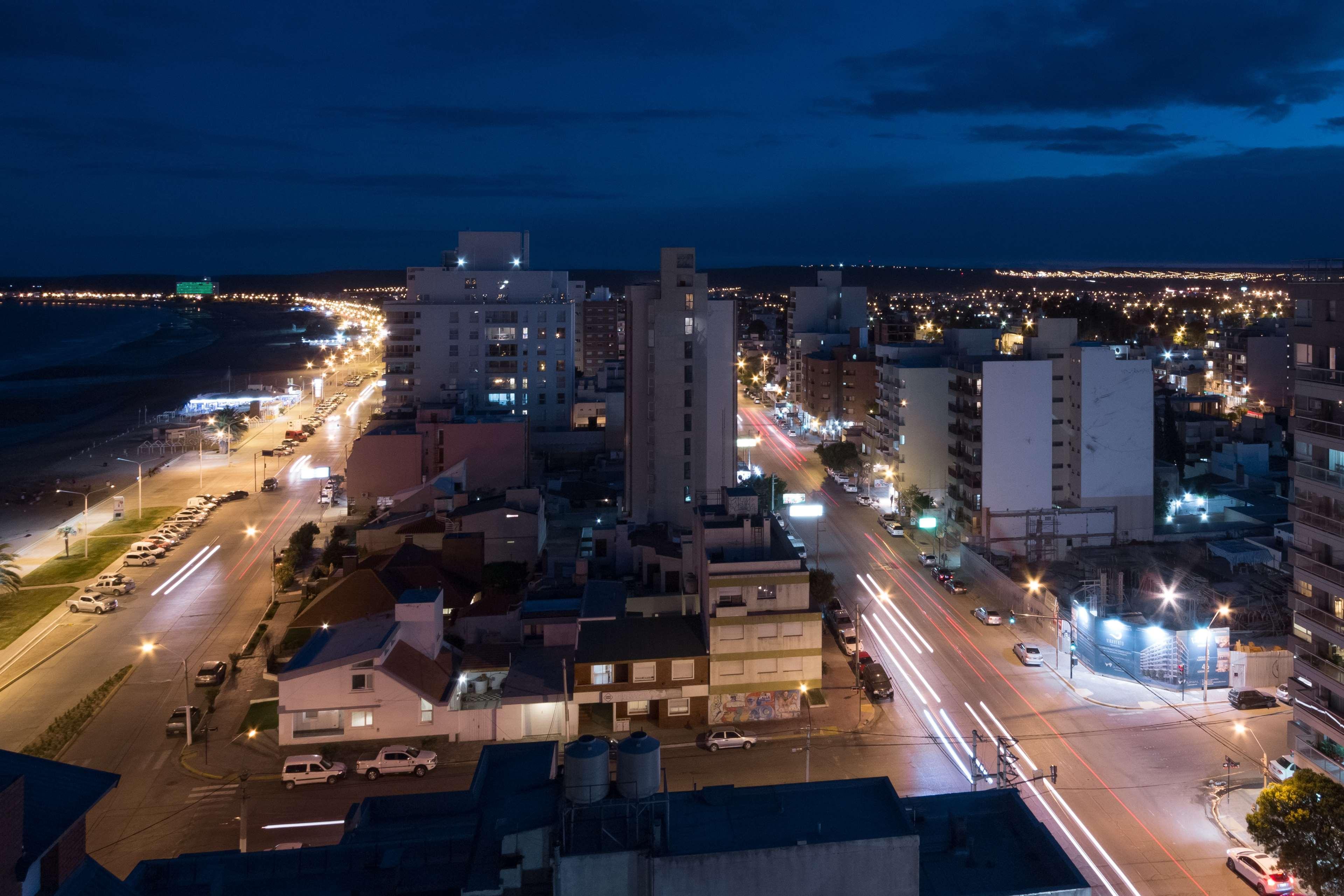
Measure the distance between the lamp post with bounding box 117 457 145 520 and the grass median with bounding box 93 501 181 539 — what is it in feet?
0.47

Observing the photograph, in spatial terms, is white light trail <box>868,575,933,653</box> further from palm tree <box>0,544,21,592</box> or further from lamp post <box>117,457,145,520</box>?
lamp post <box>117,457,145,520</box>

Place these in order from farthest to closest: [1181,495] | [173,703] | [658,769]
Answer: [1181,495], [173,703], [658,769]

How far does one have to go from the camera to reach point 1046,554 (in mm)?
30500

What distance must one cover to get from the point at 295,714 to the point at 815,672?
10.2 meters

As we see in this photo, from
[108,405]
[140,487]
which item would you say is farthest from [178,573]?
[108,405]

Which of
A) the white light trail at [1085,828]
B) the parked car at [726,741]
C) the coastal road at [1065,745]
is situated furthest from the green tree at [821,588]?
the white light trail at [1085,828]

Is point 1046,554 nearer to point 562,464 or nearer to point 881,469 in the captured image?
point 881,469

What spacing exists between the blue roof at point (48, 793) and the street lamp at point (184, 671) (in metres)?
10.5

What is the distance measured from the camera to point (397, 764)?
1711cm

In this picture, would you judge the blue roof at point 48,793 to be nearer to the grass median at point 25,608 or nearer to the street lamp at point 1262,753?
the street lamp at point 1262,753

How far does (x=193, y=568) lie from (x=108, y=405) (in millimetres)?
51021

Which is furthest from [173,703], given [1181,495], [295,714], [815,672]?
[1181,495]

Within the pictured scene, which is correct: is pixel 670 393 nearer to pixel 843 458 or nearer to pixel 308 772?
pixel 843 458

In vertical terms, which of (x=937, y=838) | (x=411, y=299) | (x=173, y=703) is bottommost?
(x=173, y=703)
